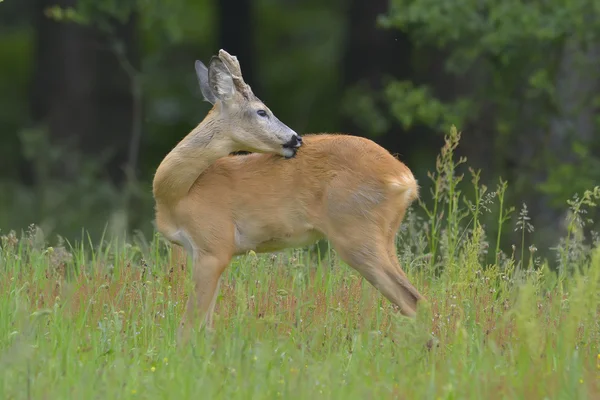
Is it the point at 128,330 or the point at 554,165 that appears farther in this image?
the point at 554,165

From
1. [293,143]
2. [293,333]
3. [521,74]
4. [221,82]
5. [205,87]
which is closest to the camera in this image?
[293,333]

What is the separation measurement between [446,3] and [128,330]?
6.98m

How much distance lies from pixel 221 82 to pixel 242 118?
258 millimetres

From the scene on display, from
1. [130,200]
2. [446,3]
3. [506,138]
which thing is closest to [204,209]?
[446,3]

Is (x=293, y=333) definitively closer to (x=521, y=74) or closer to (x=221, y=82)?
(x=221, y=82)

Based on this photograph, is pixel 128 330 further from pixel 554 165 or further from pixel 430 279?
pixel 554 165

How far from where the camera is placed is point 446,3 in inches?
519

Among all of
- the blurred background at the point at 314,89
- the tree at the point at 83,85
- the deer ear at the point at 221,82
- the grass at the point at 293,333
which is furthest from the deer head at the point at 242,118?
the tree at the point at 83,85

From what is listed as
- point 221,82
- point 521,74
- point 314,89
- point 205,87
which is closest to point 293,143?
point 221,82

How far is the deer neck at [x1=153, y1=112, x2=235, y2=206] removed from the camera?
7949 millimetres

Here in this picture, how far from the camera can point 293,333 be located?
721cm

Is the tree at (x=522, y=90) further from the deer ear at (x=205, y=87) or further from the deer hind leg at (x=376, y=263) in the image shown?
the deer hind leg at (x=376, y=263)

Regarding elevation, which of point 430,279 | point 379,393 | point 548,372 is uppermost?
point 430,279

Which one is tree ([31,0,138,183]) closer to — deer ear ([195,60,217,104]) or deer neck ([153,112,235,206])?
deer ear ([195,60,217,104])
